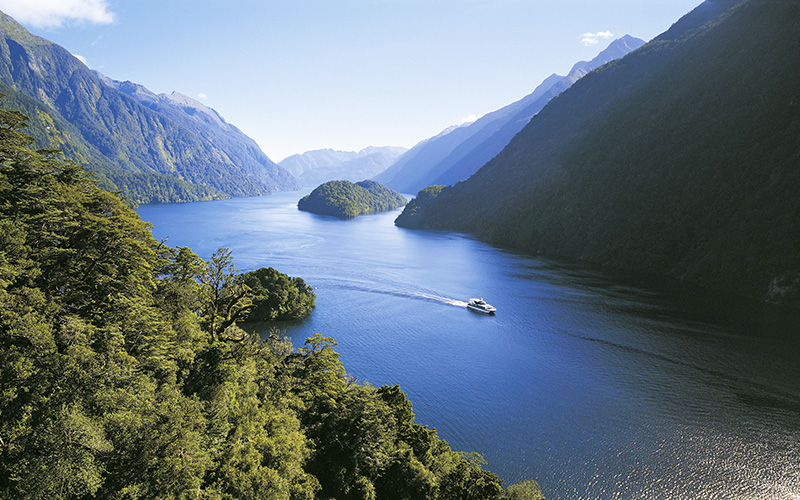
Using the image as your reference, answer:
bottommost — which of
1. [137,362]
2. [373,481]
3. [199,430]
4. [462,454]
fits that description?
[462,454]

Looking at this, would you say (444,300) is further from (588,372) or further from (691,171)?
(691,171)

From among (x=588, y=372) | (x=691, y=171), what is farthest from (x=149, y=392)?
(x=691, y=171)

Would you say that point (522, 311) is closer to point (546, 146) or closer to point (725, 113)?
point (725, 113)

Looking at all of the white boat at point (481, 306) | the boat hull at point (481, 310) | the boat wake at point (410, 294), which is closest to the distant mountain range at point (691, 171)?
the white boat at point (481, 306)

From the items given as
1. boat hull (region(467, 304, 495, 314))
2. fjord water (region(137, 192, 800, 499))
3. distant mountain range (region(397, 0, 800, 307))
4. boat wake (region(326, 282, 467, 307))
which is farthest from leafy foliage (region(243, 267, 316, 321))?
distant mountain range (region(397, 0, 800, 307))

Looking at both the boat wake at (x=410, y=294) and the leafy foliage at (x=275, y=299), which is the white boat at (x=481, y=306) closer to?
the boat wake at (x=410, y=294)

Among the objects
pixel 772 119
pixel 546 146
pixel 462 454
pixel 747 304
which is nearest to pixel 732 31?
pixel 772 119

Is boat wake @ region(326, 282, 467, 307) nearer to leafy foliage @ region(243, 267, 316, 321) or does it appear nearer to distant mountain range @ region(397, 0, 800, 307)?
leafy foliage @ region(243, 267, 316, 321)
